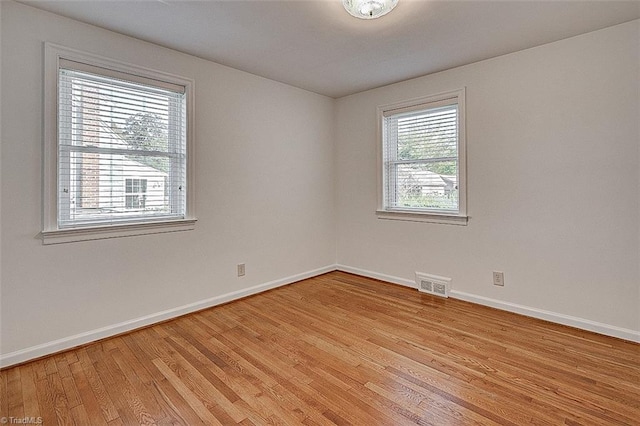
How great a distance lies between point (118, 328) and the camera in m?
2.67

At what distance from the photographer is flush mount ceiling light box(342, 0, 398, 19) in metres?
2.08

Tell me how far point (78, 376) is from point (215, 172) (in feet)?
6.41

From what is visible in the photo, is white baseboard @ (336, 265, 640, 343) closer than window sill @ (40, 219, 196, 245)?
No

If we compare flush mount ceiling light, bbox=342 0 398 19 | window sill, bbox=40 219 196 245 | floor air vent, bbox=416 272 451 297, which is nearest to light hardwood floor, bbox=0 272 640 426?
floor air vent, bbox=416 272 451 297

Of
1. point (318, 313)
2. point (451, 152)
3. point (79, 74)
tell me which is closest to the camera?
point (79, 74)

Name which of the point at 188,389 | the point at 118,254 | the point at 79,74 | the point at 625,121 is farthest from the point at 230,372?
the point at 625,121

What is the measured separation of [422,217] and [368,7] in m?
2.30

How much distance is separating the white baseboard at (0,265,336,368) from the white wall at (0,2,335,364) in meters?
0.01

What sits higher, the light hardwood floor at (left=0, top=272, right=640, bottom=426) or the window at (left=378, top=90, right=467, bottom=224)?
the window at (left=378, top=90, right=467, bottom=224)

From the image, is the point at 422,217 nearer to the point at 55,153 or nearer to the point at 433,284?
the point at 433,284

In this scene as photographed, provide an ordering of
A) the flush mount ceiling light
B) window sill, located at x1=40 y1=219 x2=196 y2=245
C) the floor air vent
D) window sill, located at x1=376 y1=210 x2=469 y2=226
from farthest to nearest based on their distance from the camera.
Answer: the floor air vent
window sill, located at x1=376 y1=210 x2=469 y2=226
window sill, located at x1=40 y1=219 x2=196 y2=245
the flush mount ceiling light

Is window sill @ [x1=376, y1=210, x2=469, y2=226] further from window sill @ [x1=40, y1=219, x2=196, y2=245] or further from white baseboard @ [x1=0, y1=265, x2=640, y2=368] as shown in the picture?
window sill @ [x1=40, y1=219, x2=196, y2=245]

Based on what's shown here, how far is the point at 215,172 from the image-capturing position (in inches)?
130

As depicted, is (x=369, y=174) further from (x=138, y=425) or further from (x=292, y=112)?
(x=138, y=425)
